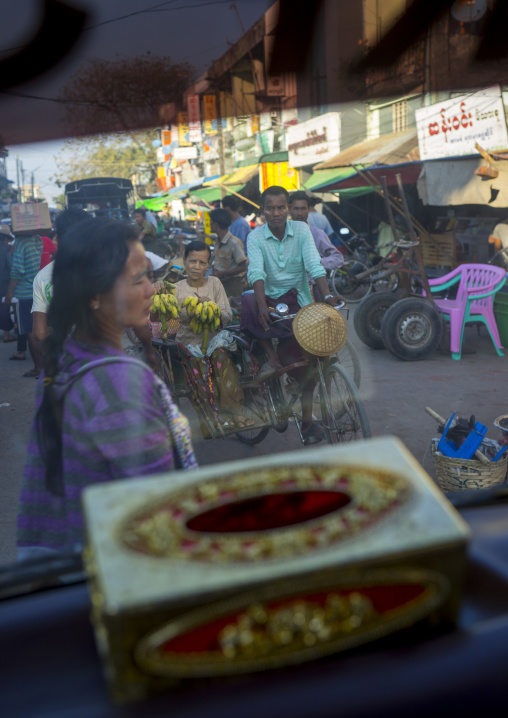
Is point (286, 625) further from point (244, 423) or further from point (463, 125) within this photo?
point (463, 125)

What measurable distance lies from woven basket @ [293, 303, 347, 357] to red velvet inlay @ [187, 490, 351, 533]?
260cm

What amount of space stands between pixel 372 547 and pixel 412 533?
1.8 inches

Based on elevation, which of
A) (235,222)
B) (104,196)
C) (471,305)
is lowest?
(471,305)

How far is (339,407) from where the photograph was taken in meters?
3.66

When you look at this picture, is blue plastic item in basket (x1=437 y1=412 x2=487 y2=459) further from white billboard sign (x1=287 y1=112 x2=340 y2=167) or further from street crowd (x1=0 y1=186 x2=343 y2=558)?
white billboard sign (x1=287 y1=112 x2=340 y2=167)

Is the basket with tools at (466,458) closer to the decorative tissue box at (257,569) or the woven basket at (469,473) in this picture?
the woven basket at (469,473)

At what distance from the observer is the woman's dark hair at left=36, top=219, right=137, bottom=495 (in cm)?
113

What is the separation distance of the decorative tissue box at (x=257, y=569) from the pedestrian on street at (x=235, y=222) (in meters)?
6.29

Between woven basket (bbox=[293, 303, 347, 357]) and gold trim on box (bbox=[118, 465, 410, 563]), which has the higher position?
gold trim on box (bbox=[118, 465, 410, 563])

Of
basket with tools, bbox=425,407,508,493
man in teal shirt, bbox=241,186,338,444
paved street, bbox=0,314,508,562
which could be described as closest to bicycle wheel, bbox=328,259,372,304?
paved street, bbox=0,314,508,562

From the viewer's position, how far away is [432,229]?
10.1m

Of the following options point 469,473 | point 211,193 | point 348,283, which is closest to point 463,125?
point 348,283

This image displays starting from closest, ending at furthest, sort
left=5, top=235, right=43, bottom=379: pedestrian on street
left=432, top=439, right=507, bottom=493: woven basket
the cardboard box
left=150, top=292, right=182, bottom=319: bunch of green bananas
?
the cardboard box
left=432, top=439, right=507, bottom=493: woven basket
left=150, top=292, right=182, bottom=319: bunch of green bananas
left=5, top=235, right=43, bottom=379: pedestrian on street

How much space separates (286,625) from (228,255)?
227 inches
